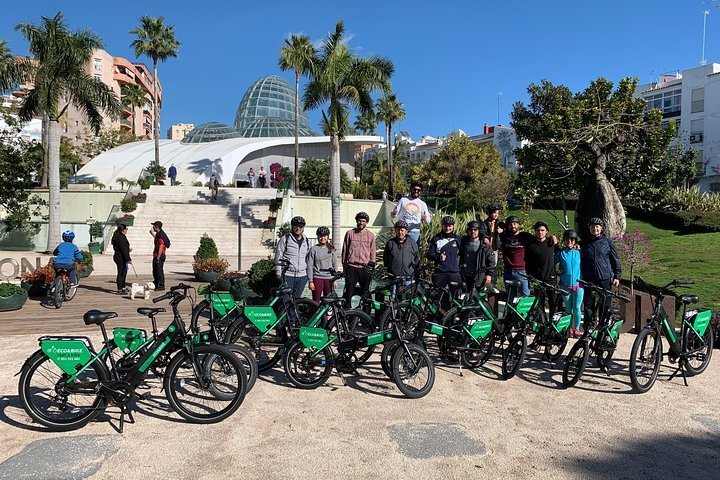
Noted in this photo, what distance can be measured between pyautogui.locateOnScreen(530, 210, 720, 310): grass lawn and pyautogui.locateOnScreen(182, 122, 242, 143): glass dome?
49.0 meters

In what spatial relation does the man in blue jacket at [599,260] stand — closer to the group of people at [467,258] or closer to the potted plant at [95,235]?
the group of people at [467,258]

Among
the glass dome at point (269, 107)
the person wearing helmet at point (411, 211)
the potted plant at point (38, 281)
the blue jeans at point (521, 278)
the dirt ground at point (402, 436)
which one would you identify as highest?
the glass dome at point (269, 107)

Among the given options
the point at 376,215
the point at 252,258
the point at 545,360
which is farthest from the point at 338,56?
the point at 545,360

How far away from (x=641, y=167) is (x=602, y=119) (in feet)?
5.11

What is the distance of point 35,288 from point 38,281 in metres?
0.18

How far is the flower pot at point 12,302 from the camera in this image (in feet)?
30.5

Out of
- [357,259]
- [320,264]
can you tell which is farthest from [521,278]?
[320,264]

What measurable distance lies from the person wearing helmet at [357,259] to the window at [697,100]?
153 feet

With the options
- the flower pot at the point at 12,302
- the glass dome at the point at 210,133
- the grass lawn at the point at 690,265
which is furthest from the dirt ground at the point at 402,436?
the glass dome at the point at 210,133

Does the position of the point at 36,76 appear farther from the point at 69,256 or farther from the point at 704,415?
the point at 704,415

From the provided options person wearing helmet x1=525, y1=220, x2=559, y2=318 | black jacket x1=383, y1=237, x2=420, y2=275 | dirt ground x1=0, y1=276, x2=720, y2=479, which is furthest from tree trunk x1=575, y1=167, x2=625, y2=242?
dirt ground x1=0, y1=276, x2=720, y2=479

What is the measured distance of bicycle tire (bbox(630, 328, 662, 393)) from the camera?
211 inches

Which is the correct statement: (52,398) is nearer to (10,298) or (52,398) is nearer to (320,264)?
(320,264)

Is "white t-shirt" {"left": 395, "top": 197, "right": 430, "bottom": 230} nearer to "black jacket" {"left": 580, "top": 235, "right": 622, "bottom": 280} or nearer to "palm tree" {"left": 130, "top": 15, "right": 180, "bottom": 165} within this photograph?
"black jacket" {"left": 580, "top": 235, "right": 622, "bottom": 280}
